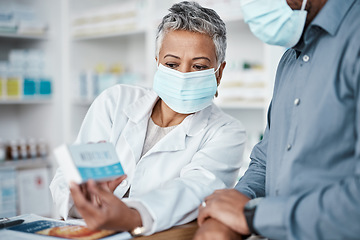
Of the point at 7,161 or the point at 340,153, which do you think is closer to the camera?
the point at 340,153

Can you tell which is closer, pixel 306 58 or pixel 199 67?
pixel 306 58

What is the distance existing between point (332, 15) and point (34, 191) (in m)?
3.36

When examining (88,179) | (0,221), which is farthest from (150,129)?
(88,179)

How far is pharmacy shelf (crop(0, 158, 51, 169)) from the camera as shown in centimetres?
368

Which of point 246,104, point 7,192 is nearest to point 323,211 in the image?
point 246,104

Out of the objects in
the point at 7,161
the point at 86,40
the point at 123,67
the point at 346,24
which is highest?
the point at 346,24

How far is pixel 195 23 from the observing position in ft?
5.33

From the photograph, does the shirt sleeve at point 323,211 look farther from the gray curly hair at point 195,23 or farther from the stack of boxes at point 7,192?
the stack of boxes at point 7,192

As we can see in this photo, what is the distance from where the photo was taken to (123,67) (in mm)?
4211

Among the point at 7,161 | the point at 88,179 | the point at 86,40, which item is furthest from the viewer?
the point at 86,40

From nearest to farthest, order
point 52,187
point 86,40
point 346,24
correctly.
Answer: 1. point 346,24
2. point 52,187
3. point 86,40

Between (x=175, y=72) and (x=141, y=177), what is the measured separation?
416mm

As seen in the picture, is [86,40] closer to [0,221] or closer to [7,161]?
[7,161]

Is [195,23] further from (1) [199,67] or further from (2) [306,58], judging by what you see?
(2) [306,58]
